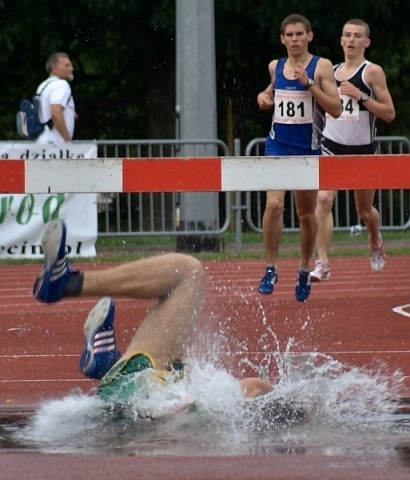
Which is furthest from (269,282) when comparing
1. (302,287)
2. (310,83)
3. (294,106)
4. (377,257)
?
(377,257)

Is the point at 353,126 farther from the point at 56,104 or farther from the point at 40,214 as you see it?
the point at 40,214

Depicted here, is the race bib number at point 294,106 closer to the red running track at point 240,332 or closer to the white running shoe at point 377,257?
the red running track at point 240,332

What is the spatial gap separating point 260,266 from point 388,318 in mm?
5348

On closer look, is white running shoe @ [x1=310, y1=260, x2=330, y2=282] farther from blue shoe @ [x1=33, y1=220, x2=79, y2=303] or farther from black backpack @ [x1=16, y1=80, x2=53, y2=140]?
blue shoe @ [x1=33, y1=220, x2=79, y2=303]

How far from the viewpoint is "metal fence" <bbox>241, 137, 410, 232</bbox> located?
19.1 meters

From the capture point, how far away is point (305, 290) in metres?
12.0

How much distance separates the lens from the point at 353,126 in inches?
544

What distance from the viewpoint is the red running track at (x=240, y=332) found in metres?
5.61

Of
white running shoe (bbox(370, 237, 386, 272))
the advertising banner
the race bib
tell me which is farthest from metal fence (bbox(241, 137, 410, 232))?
the race bib

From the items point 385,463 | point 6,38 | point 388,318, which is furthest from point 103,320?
point 6,38

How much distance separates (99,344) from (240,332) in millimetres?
Answer: 3981

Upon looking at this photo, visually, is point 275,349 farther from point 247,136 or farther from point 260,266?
point 247,136

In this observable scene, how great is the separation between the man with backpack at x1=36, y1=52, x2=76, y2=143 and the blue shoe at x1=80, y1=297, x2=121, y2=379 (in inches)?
442

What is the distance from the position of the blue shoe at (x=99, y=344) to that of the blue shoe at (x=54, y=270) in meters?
0.23
